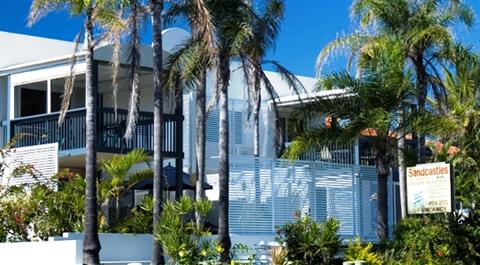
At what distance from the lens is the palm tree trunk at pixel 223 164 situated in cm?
2236

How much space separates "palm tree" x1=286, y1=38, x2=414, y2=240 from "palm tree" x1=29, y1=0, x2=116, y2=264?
607 centimetres

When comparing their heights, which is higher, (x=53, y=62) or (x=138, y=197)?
(x=53, y=62)

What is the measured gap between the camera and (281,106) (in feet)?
114

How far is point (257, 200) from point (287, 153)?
1.53 meters

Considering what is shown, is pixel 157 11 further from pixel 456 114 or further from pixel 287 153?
pixel 456 114

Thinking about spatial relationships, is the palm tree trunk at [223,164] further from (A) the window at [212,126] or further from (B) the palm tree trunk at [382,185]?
(A) the window at [212,126]

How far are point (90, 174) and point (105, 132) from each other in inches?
224

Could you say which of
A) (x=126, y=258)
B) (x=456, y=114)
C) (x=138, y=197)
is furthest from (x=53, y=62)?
(x=456, y=114)

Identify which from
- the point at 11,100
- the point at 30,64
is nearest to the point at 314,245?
the point at 30,64

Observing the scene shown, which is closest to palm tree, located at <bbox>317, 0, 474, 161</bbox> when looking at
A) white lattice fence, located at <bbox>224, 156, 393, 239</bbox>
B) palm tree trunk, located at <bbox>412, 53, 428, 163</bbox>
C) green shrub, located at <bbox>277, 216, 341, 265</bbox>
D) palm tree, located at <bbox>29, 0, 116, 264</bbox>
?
palm tree trunk, located at <bbox>412, 53, 428, 163</bbox>

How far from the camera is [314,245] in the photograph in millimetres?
22406

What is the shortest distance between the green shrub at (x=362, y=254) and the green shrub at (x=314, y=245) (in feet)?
1.03

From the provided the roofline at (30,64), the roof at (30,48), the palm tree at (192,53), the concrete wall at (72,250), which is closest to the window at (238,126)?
Result: the roof at (30,48)

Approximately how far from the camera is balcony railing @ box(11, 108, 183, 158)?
27.1 meters
